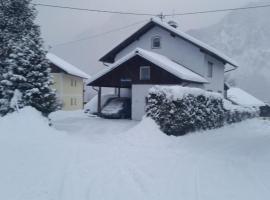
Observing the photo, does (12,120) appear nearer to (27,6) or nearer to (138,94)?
(27,6)

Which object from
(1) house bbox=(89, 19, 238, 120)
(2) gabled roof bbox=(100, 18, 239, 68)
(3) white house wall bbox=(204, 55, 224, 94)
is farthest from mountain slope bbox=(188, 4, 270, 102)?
(1) house bbox=(89, 19, 238, 120)

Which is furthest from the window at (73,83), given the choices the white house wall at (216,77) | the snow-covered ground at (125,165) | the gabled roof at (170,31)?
the snow-covered ground at (125,165)

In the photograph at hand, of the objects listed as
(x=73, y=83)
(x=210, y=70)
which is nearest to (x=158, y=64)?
(x=210, y=70)

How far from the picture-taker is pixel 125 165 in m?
10.5

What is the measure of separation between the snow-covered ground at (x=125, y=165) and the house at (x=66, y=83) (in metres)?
21.3

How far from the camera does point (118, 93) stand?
30.7 m

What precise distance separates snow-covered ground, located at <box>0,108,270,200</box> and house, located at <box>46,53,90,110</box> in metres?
21.3

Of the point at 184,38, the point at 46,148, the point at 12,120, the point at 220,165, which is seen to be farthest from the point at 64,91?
the point at 220,165

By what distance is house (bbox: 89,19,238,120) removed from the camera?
24.7 meters

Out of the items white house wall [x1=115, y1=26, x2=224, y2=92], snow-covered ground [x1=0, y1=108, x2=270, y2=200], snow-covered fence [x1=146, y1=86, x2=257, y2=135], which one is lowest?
snow-covered ground [x1=0, y1=108, x2=270, y2=200]

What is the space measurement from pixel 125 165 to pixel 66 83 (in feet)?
99.2

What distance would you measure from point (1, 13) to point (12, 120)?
23.0 ft

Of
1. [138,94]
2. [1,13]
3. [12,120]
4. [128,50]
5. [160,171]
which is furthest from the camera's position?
[128,50]

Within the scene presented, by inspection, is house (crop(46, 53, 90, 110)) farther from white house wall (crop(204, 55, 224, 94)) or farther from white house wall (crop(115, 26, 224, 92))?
white house wall (crop(204, 55, 224, 94))
